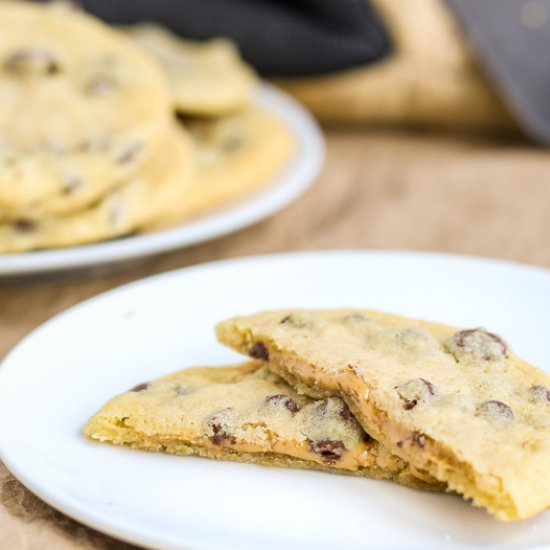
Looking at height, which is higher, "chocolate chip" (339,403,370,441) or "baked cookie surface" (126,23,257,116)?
"baked cookie surface" (126,23,257,116)

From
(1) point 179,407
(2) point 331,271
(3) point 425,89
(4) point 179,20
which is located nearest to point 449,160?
(3) point 425,89

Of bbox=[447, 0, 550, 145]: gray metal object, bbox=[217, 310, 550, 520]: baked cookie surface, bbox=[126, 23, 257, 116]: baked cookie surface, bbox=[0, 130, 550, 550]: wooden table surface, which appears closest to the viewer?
bbox=[217, 310, 550, 520]: baked cookie surface

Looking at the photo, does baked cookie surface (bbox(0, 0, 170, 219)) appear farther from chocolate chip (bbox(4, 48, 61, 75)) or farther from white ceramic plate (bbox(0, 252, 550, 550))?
white ceramic plate (bbox(0, 252, 550, 550))

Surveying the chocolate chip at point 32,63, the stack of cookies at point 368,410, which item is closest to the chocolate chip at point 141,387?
the stack of cookies at point 368,410

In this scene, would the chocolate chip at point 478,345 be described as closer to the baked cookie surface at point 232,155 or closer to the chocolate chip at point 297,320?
the chocolate chip at point 297,320

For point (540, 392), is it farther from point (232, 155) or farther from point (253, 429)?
point (232, 155)

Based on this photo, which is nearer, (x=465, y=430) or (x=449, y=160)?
(x=465, y=430)

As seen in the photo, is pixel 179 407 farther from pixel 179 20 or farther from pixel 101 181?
pixel 179 20

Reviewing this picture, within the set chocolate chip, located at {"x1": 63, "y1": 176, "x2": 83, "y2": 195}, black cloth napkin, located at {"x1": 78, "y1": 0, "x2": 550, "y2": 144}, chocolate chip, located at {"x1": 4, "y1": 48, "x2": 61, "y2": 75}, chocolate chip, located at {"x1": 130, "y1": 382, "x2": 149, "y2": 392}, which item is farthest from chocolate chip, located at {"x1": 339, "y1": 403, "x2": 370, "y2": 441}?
black cloth napkin, located at {"x1": 78, "y1": 0, "x2": 550, "y2": 144}
